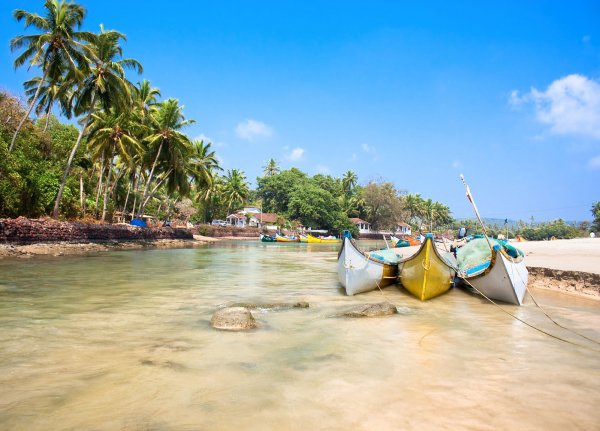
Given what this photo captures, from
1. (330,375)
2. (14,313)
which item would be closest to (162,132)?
(14,313)

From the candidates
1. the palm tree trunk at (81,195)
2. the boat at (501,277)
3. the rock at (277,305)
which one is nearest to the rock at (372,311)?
the rock at (277,305)

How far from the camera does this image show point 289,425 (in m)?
3.37

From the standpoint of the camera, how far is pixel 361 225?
77.2 metres

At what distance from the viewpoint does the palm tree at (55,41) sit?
Result: 72.9 ft

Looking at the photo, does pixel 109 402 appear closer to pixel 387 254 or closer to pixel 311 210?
pixel 387 254

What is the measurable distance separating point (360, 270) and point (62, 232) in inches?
835

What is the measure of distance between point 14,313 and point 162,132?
94.1 feet

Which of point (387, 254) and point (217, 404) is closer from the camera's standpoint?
point (217, 404)

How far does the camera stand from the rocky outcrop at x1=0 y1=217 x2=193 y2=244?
68.7ft

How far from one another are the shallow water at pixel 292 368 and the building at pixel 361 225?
6545 cm

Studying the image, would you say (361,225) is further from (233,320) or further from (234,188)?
(233,320)

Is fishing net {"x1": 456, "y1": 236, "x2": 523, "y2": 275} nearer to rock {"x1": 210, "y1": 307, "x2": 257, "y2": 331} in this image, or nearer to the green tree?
rock {"x1": 210, "y1": 307, "x2": 257, "y2": 331}

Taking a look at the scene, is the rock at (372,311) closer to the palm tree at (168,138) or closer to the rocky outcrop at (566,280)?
the rocky outcrop at (566,280)

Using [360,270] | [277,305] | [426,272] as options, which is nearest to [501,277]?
[426,272]
